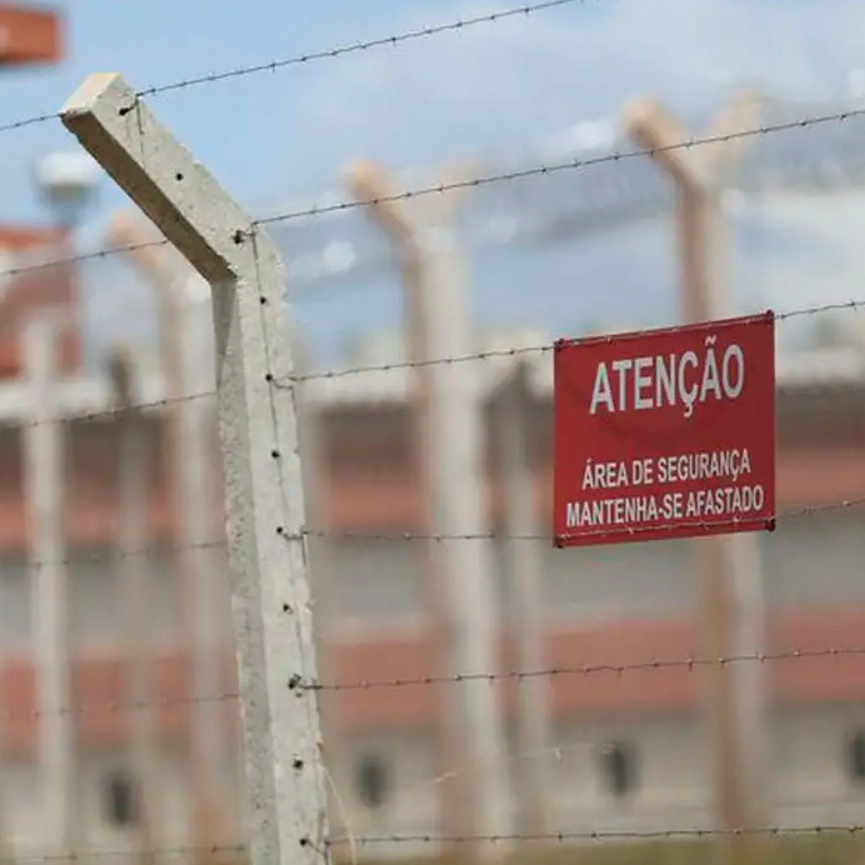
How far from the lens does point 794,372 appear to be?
9.86 m

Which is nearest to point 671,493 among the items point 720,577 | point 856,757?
point 856,757

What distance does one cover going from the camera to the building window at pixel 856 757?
33.4 feet

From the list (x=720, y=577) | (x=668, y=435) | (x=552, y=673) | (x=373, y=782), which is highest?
(x=668, y=435)

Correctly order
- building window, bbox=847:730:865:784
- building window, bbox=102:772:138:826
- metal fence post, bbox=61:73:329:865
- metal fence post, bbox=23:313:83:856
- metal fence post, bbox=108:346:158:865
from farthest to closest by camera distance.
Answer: building window, bbox=102:772:138:826 → metal fence post, bbox=23:313:83:856 → metal fence post, bbox=108:346:158:865 → building window, bbox=847:730:865:784 → metal fence post, bbox=61:73:329:865

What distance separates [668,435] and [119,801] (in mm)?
9430

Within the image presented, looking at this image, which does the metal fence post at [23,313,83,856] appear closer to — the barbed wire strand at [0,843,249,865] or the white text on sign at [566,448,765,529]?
the barbed wire strand at [0,843,249,865]

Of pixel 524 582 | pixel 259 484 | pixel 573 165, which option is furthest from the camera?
pixel 524 582

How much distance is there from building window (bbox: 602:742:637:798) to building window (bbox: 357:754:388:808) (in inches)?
40.3

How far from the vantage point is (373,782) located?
1216 centimetres

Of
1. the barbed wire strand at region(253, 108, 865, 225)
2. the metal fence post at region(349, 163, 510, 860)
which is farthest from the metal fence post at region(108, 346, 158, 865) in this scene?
the barbed wire strand at region(253, 108, 865, 225)

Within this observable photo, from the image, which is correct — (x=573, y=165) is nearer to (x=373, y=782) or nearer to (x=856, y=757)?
(x=856, y=757)

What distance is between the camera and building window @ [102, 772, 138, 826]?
560 inches

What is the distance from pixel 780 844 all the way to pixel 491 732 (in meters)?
3.75

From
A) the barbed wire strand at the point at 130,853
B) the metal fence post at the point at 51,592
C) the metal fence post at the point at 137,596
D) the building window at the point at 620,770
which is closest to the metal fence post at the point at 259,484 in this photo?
the barbed wire strand at the point at 130,853
